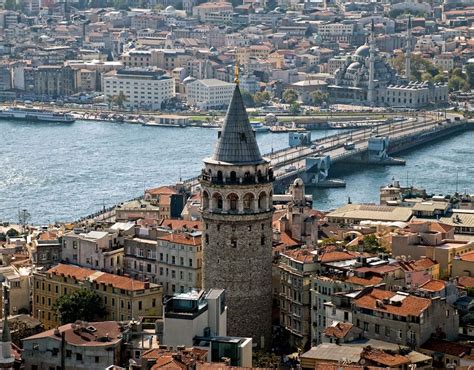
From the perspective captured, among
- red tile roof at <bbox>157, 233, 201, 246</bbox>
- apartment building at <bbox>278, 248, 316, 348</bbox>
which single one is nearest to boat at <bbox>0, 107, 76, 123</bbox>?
red tile roof at <bbox>157, 233, 201, 246</bbox>

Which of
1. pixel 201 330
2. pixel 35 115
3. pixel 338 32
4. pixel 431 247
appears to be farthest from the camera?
pixel 338 32

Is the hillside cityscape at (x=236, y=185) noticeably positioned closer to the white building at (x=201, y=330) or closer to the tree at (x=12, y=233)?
the white building at (x=201, y=330)

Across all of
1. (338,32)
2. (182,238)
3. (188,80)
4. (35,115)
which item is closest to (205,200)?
(182,238)

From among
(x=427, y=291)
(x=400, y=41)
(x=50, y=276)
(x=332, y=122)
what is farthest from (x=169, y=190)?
(x=400, y=41)

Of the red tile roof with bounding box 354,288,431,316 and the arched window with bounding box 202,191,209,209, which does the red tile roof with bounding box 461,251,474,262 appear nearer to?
the red tile roof with bounding box 354,288,431,316

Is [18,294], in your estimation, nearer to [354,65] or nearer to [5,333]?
[5,333]

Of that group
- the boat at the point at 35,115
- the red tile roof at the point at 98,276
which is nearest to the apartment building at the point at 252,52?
the boat at the point at 35,115
